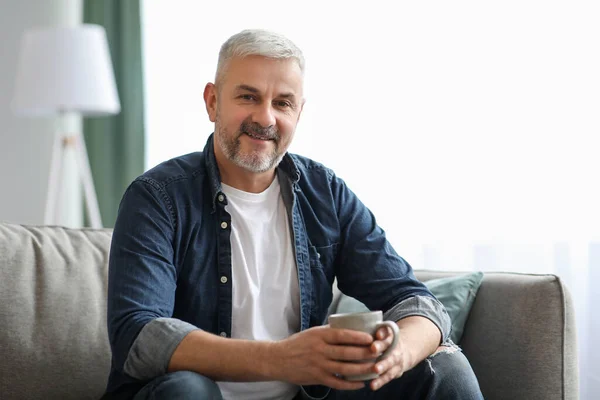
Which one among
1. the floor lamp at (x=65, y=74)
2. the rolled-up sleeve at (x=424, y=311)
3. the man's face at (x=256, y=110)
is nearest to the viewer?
the rolled-up sleeve at (x=424, y=311)

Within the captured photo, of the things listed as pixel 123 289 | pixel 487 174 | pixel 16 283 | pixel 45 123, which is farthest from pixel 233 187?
pixel 45 123

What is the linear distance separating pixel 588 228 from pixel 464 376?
4.23ft

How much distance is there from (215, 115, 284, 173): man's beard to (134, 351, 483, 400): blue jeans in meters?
0.52

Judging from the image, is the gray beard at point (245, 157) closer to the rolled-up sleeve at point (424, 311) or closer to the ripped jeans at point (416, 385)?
the rolled-up sleeve at point (424, 311)

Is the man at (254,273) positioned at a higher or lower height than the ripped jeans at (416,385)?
higher

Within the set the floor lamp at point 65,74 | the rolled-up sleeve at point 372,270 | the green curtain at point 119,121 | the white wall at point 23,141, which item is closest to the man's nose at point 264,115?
the rolled-up sleeve at point 372,270

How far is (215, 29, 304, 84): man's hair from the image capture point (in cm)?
182

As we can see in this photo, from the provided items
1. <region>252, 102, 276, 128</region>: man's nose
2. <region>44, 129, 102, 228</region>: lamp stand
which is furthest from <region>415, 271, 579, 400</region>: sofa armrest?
<region>44, 129, 102, 228</region>: lamp stand

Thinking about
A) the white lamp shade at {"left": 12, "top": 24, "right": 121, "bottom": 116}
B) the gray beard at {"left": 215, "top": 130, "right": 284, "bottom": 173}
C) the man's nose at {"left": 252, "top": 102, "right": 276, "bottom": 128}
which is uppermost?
the white lamp shade at {"left": 12, "top": 24, "right": 121, "bottom": 116}

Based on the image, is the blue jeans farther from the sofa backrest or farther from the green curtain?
the green curtain

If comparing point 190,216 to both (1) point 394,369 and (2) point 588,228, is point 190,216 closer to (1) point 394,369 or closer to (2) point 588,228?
(1) point 394,369

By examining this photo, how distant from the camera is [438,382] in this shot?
1.58 m

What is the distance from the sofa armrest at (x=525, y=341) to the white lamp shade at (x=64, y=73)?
2.04 metres

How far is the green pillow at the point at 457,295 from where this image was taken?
1979 millimetres
